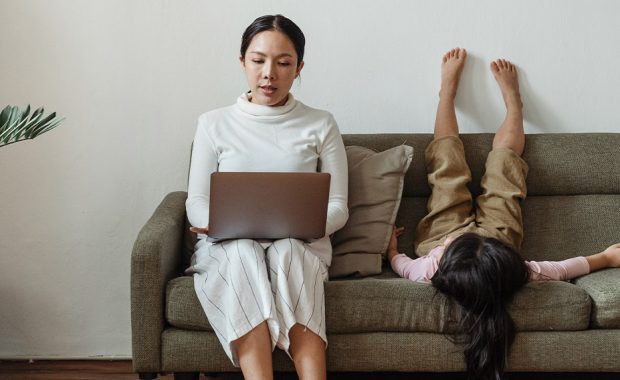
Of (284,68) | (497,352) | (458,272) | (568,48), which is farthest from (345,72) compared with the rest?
(497,352)

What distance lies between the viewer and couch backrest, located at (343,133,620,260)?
278 cm

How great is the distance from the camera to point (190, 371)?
2346 millimetres

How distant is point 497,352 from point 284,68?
102cm

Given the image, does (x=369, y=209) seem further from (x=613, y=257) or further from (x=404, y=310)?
(x=613, y=257)

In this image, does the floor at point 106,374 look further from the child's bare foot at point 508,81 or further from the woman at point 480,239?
the child's bare foot at point 508,81

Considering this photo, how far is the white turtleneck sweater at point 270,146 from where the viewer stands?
99.9 inches

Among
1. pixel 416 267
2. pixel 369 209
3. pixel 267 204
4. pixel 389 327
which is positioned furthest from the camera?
pixel 369 209

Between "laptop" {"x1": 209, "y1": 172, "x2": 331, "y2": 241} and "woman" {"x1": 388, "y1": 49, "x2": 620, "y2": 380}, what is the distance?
15.8 inches

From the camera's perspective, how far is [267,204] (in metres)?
2.22

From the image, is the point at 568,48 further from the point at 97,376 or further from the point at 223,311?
the point at 97,376

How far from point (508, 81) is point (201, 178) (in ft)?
3.76

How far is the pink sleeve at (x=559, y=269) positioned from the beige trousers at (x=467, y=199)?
215 mm

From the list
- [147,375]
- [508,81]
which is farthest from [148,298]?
[508,81]

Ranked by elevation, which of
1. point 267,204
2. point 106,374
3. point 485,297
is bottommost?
point 106,374
